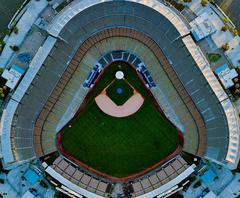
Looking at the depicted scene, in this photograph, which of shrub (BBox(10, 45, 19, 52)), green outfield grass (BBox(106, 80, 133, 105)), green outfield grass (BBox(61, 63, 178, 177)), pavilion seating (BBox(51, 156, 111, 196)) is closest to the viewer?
shrub (BBox(10, 45, 19, 52))

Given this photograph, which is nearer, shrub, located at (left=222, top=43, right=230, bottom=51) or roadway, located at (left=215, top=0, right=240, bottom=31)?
shrub, located at (left=222, top=43, right=230, bottom=51)

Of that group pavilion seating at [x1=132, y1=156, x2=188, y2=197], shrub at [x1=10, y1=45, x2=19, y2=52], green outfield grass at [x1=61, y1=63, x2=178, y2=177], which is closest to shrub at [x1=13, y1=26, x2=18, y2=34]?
shrub at [x1=10, y1=45, x2=19, y2=52]

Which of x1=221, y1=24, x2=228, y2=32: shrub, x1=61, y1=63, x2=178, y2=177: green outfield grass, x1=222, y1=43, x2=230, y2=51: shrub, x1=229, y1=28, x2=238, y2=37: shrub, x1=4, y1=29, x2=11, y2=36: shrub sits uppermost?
x1=4, y1=29, x2=11, y2=36: shrub

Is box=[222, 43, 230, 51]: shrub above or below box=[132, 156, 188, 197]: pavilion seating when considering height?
above

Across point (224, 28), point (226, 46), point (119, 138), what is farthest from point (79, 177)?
point (224, 28)

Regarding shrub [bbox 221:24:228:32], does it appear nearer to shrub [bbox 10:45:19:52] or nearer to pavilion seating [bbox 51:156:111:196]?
pavilion seating [bbox 51:156:111:196]

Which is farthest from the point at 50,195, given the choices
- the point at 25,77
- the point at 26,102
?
the point at 25,77

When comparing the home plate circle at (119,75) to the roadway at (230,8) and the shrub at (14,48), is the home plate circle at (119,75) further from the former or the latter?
the roadway at (230,8)
